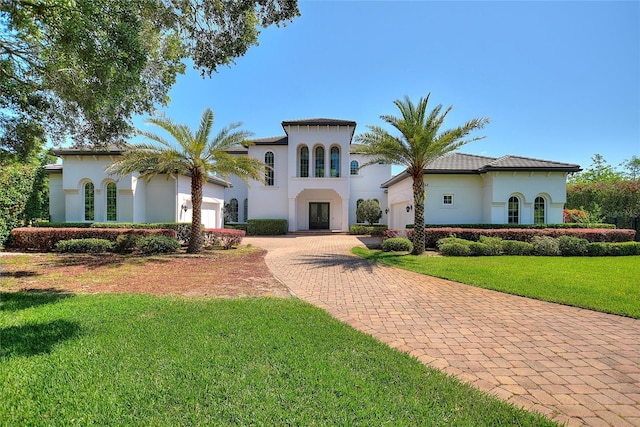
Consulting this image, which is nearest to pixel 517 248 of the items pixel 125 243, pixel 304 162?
pixel 304 162

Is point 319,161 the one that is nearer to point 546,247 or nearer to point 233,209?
point 233,209

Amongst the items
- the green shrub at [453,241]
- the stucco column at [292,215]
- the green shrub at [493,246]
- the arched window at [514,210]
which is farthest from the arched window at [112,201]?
the arched window at [514,210]

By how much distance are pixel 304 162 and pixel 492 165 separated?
15.3 m

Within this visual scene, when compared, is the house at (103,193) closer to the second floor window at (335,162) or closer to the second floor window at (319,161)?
the second floor window at (319,161)

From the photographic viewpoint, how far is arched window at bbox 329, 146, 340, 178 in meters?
27.2

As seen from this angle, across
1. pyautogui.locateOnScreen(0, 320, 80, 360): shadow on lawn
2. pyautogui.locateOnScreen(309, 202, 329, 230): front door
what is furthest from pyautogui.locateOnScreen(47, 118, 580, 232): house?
pyautogui.locateOnScreen(0, 320, 80, 360): shadow on lawn

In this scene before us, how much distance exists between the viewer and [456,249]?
13773 millimetres

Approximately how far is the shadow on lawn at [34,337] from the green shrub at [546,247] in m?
17.1

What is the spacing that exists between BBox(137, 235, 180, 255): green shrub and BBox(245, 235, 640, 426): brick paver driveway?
886 cm

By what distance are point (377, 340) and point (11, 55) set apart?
1039cm

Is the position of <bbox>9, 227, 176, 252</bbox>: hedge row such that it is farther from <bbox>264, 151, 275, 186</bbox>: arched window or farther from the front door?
the front door

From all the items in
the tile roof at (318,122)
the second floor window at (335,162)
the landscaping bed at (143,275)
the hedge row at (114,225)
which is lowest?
the landscaping bed at (143,275)

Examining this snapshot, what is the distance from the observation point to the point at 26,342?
4301 mm

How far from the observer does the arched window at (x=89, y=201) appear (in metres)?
17.9
